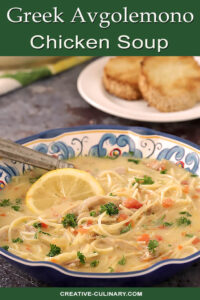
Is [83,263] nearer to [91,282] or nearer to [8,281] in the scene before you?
[91,282]

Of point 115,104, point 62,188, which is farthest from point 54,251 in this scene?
point 115,104

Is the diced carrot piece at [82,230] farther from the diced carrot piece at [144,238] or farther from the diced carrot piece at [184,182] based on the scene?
the diced carrot piece at [184,182]

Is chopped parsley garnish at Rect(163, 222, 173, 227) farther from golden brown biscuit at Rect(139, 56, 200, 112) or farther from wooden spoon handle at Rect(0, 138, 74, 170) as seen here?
golden brown biscuit at Rect(139, 56, 200, 112)

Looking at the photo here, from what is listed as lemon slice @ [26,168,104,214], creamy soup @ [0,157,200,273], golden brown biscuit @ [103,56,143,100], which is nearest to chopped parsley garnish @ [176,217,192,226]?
creamy soup @ [0,157,200,273]

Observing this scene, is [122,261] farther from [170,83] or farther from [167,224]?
[170,83]

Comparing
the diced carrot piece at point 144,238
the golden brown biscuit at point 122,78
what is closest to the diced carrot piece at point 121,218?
the diced carrot piece at point 144,238
